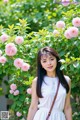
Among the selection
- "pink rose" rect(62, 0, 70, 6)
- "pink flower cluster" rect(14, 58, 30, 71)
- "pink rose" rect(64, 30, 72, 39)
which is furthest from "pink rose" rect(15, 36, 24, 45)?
"pink rose" rect(62, 0, 70, 6)

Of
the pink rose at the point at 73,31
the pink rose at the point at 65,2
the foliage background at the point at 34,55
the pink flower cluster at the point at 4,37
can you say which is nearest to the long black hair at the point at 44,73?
the foliage background at the point at 34,55

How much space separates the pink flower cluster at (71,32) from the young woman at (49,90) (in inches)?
31.2

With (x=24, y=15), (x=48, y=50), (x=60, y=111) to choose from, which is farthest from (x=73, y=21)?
(x=24, y=15)

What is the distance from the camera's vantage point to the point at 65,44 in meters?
4.52

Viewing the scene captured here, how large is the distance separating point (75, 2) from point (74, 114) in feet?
5.34

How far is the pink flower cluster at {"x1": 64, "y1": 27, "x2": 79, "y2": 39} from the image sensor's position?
14.1 feet

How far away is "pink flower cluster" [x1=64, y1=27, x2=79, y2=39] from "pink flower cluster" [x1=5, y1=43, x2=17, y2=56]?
60cm

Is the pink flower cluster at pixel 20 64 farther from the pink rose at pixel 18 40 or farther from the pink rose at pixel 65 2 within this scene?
the pink rose at pixel 65 2

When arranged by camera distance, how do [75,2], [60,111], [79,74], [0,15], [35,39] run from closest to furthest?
[60,111]
[79,74]
[35,39]
[75,2]
[0,15]

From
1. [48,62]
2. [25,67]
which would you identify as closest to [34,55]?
[25,67]

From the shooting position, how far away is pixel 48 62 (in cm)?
351

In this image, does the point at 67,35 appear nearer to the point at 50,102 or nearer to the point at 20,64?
the point at 20,64

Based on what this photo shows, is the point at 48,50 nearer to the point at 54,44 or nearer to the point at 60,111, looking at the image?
the point at 60,111

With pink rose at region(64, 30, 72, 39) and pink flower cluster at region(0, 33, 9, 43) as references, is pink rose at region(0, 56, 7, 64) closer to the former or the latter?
pink flower cluster at region(0, 33, 9, 43)
